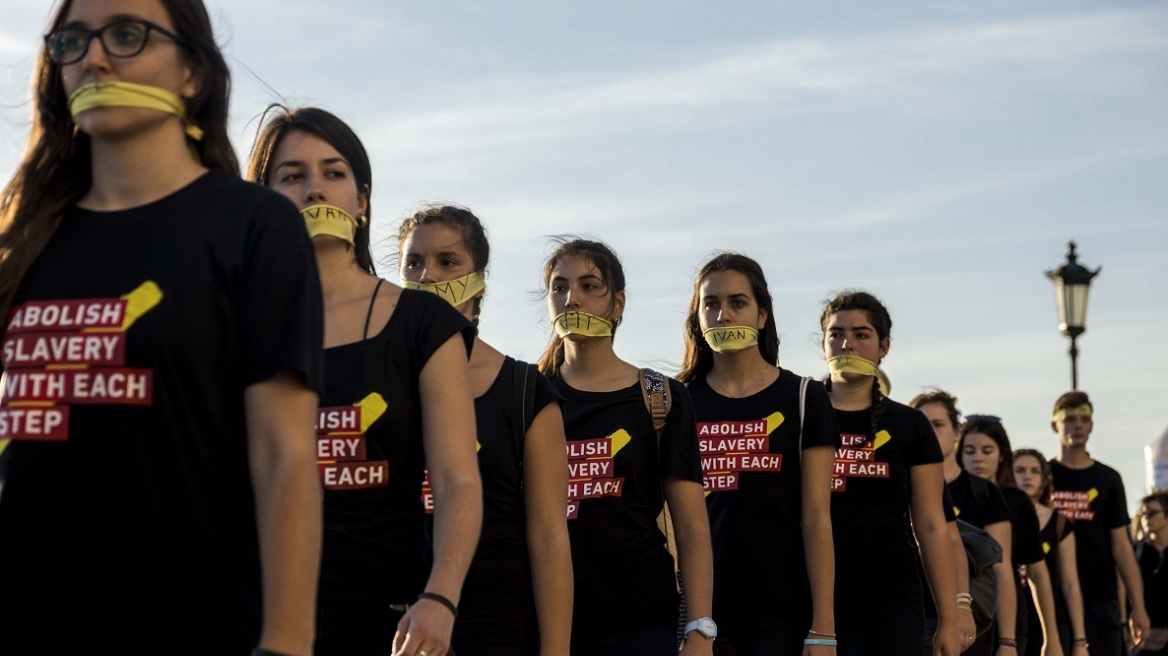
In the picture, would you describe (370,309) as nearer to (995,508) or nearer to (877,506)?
(877,506)

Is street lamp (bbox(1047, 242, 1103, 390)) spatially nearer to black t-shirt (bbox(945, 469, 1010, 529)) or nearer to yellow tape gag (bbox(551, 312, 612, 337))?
black t-shirt (bbox(945, 469, 1010, 529))

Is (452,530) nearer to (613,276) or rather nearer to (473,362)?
(473,362)

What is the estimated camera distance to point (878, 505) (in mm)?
9844

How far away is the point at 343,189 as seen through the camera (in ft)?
17.3

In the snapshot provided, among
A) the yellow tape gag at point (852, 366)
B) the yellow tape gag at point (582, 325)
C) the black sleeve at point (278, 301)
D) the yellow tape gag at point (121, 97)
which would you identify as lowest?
the black sleeve at point (278, 301)

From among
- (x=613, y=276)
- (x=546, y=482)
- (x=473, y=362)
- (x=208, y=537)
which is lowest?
(x=208, y=537)

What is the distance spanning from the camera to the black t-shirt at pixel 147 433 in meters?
3.32

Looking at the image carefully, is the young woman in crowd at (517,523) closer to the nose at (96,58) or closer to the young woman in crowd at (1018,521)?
the nose at (96,58)

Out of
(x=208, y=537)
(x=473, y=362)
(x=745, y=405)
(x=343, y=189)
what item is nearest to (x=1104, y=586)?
(x=745, y=405)

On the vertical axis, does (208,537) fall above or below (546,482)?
below

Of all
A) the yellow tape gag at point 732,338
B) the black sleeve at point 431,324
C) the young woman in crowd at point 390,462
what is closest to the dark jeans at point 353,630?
the young woman in crowd at point 390,462

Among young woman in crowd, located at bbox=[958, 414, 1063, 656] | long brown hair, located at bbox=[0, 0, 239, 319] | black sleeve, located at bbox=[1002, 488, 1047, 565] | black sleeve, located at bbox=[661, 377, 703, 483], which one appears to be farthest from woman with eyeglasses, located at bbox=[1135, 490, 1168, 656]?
long brown hair, located at bbox=[0, 0, 239, 319]

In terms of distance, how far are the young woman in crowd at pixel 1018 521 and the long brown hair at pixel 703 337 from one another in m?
5.60

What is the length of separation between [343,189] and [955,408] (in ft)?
30.5
